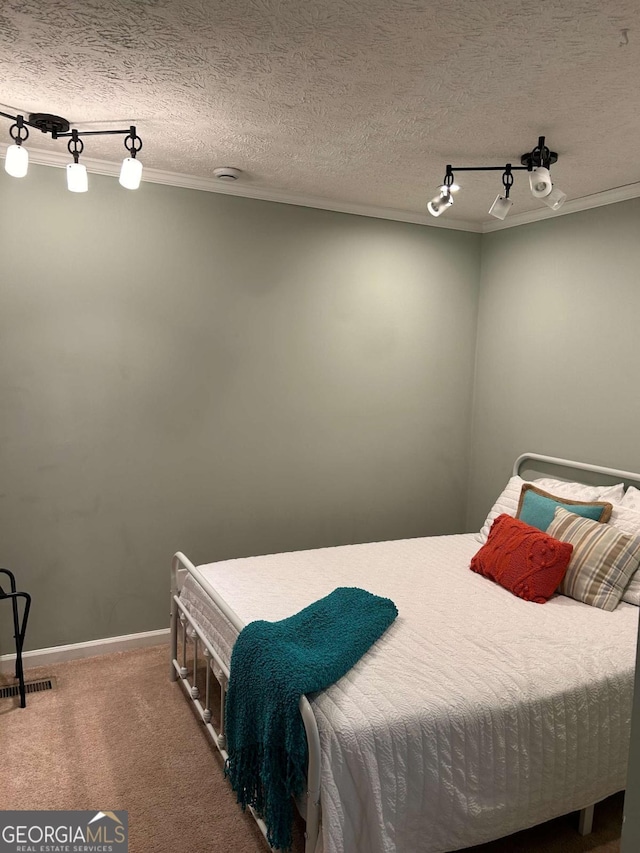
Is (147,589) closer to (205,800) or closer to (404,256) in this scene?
(205,800)

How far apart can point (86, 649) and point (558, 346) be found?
308 cm

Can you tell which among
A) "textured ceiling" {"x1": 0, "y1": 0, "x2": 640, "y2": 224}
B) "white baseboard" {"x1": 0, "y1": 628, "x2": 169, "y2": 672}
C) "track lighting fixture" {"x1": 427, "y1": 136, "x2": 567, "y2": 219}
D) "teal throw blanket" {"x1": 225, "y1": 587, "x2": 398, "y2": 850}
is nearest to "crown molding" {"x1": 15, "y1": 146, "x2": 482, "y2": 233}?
"textured ceiling" {"x1": 0, "y1": 0, "x2": 640, "y2": 224}

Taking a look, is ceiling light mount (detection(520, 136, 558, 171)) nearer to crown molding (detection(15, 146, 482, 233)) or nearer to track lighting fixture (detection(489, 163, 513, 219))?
track lighting fixture (detection(489, 163, 513, 219))

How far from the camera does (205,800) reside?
7.63 feet

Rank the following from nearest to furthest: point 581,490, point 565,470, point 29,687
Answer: point 29,687 < point 581,490 < point 565,470

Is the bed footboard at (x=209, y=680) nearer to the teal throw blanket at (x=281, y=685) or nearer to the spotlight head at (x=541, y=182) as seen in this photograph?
the teal throw blanket at (x=281, y=685)

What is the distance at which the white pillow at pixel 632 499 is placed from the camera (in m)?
2.99

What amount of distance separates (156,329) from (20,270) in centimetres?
69

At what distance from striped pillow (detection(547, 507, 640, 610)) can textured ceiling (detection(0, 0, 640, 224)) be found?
5.47 ft

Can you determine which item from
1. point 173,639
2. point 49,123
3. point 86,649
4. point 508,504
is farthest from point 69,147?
point 508,504

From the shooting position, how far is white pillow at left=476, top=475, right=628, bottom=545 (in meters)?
3.17

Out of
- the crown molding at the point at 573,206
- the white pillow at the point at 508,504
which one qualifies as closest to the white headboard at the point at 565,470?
the white pillow at the point at 508,504

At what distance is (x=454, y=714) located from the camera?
75.0 inches

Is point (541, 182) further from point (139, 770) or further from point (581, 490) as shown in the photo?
point (139, 770)
